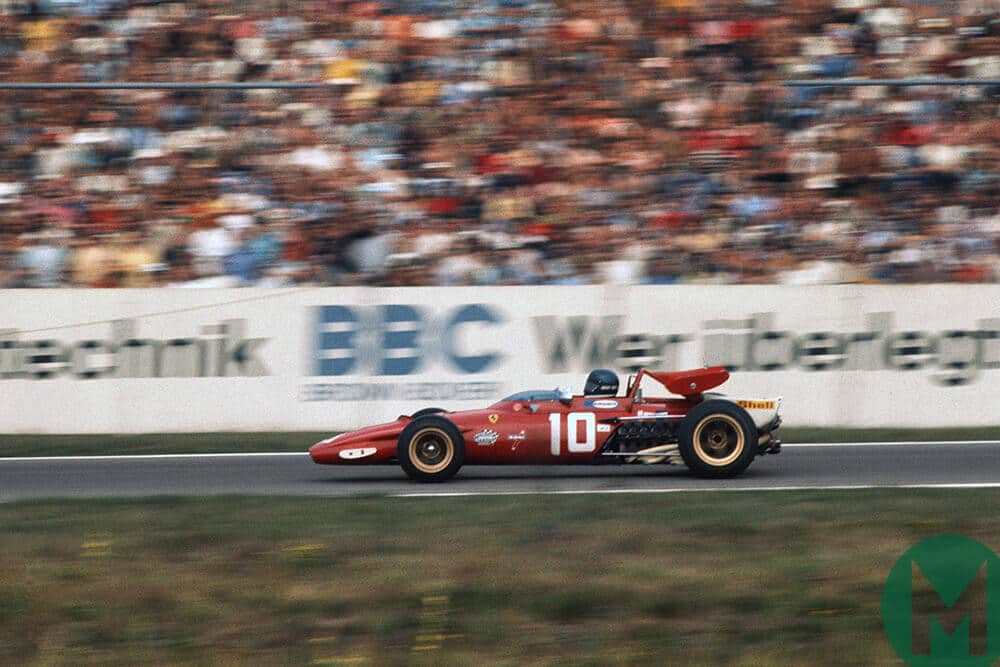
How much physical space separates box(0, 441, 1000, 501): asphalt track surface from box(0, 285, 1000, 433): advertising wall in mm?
1406

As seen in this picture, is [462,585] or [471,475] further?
[471,475]

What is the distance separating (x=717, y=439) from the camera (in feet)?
34.1

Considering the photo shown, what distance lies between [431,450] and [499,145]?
579 centimetres

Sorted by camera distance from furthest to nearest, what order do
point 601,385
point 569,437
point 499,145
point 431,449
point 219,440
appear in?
point 499,145, point 219,440, point 601,385, point 431,449, point 569,437

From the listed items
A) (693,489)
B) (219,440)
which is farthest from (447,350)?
(693,489)

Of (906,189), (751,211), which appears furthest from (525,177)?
(906,189)

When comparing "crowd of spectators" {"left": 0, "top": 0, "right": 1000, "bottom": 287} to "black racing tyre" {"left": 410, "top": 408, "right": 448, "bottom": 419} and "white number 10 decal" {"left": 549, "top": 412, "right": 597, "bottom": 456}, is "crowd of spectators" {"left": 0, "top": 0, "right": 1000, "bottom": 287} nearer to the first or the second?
"black racing tyre" {"left": 410, "top": 408, "right": 448, "bottom": 419}

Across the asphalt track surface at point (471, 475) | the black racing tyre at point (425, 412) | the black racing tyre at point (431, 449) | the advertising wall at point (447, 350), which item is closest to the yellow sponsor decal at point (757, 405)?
the asphalt track surface at point (471, 475)

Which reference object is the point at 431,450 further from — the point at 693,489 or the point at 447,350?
the point at 447,350

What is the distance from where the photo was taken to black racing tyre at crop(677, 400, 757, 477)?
10281 mm

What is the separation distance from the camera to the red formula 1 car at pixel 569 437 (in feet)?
33.8

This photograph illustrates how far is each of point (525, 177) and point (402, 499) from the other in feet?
21.5

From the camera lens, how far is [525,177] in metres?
15.2

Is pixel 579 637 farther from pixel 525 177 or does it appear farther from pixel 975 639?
pixel 525 177
